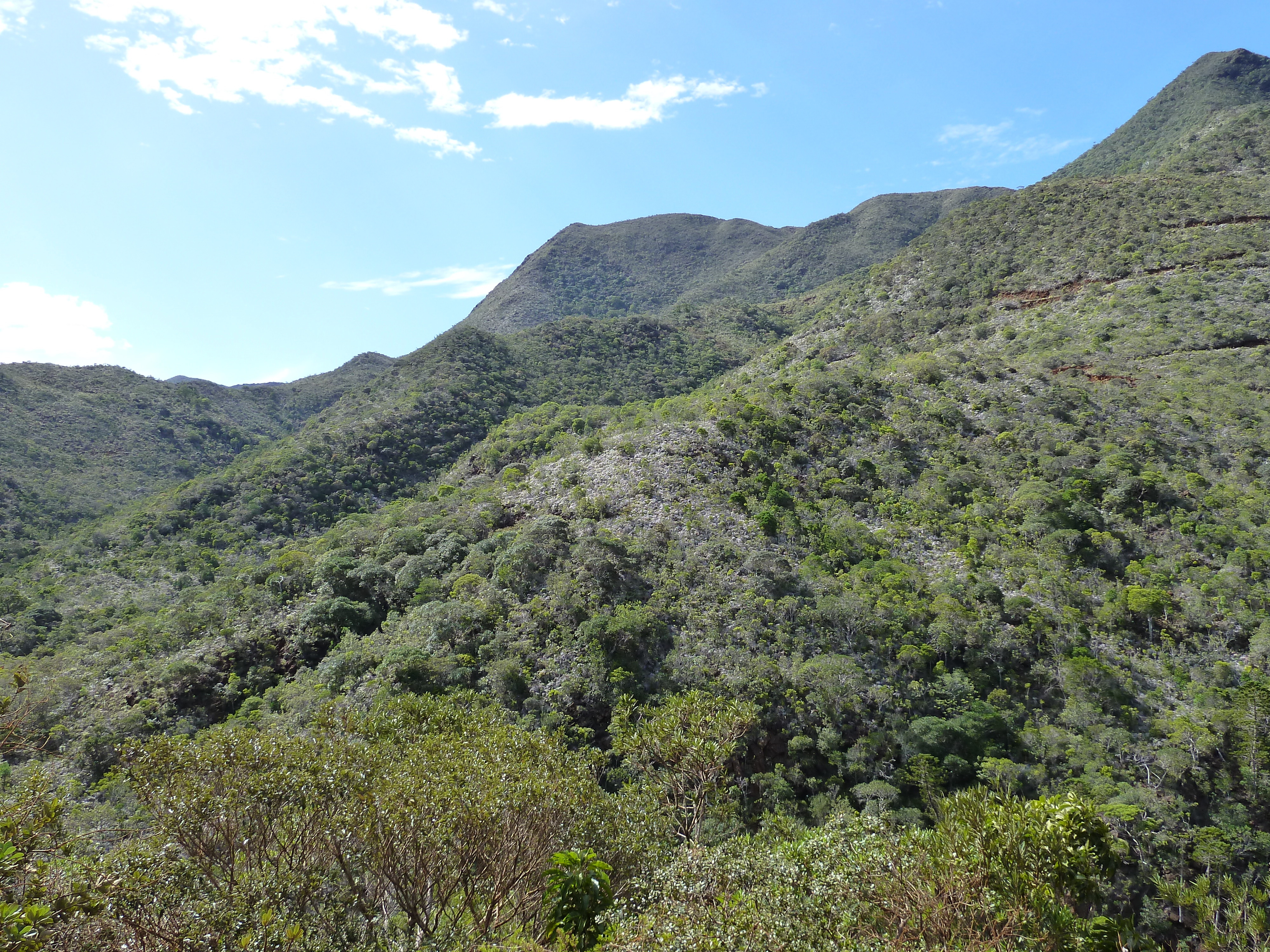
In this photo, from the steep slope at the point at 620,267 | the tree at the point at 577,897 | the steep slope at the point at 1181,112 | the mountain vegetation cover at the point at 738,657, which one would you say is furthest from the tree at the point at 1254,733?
the steep slope at the point at 620,267

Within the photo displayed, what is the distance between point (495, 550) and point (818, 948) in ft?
86.3

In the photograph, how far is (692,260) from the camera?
474 feet

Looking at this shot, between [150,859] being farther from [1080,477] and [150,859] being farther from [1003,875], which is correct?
[1080,477]

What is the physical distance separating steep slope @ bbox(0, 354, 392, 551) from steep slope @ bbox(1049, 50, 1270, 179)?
114148 millimetres

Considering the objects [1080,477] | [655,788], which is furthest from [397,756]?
[1080,477]

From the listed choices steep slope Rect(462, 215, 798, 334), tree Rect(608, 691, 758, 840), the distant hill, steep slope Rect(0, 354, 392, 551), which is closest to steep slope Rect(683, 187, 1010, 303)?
the distant hill

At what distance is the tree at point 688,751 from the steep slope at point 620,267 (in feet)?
345

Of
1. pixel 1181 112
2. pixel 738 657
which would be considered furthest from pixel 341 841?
pixel 1181 112

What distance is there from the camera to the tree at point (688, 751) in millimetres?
18812

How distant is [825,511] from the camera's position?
3475 cm

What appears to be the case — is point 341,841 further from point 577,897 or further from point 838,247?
point 838,247

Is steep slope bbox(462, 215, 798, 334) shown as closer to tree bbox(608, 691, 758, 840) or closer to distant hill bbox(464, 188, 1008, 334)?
distant hill bbox(464, 188, 1008, 334)

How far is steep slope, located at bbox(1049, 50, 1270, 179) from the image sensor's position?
83.1 metres

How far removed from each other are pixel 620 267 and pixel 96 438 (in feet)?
345
